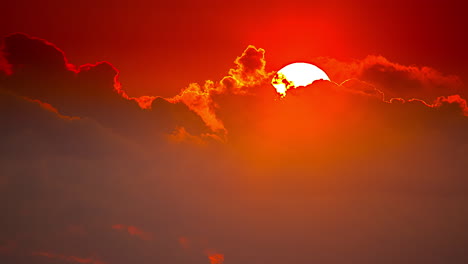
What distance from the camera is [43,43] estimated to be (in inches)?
409

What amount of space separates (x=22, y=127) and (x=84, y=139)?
3.98 ft

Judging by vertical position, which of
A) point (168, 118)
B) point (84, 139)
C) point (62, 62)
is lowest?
point (84, 139)

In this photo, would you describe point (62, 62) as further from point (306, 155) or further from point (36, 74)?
point (306, 155)

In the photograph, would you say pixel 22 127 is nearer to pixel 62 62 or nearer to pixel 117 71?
pixel 62 62

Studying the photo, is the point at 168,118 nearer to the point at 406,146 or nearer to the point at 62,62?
the point at 62,62

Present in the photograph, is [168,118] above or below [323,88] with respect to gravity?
below

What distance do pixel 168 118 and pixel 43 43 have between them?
2.82 meters

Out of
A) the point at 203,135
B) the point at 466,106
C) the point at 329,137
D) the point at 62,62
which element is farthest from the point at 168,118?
the point at 466,106

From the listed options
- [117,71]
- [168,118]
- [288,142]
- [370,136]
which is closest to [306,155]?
[288,142]

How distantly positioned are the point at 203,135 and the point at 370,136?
11.2 ft

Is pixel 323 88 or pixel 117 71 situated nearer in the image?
pixel 117 71

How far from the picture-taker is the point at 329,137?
34.6 ft

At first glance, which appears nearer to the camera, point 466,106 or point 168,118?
point 466,106

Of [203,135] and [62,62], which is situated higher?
[62,62]
